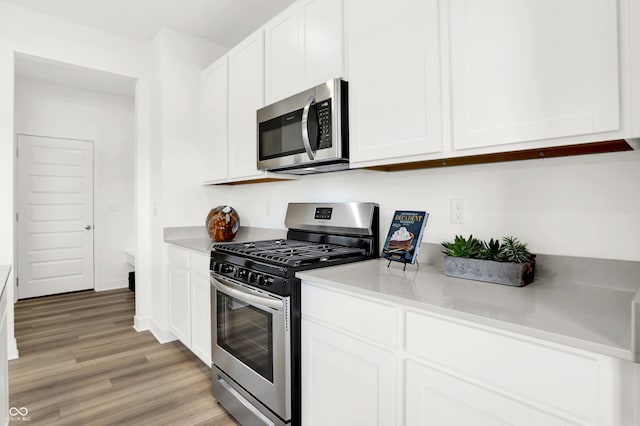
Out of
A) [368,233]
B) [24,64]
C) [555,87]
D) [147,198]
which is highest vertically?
[24,64]

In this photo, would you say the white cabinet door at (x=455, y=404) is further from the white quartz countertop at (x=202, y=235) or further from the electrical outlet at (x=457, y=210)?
the white quartz countertop at (x=202, y=235)

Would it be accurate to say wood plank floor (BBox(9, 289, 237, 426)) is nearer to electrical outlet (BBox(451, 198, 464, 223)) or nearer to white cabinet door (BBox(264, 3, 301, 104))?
electrical outlet (BBox(451, 198, 464, 223))

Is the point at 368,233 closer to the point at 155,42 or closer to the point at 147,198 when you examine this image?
the point at 147,198

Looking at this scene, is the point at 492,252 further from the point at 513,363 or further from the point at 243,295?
the point at 243,295

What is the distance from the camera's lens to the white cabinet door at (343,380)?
4.03 feet

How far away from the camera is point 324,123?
72.2 inches

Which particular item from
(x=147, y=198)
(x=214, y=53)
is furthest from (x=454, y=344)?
(x=214, y=53)

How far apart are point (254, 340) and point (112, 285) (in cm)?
390

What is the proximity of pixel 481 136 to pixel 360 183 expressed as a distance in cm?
92

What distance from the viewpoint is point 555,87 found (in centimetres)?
109

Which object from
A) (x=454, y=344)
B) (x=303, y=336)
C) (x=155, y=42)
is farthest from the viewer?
(x=155, y=42)

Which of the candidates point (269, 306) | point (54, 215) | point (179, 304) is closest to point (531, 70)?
point (269, 306)

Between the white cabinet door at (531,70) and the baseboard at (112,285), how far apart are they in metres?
4.87

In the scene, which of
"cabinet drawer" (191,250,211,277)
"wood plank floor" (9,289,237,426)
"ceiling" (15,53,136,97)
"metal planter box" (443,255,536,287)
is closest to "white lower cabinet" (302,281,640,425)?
"metal planter box" (443,255,536,287)
